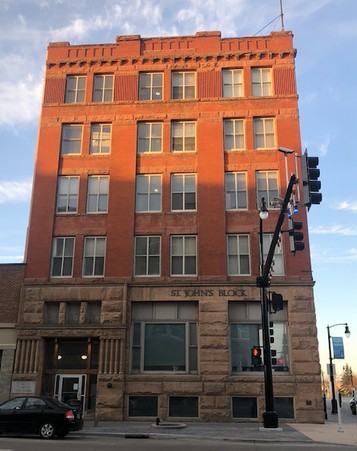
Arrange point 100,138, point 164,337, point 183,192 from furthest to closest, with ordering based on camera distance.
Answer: point 100,138 → point 183,192 → point 164,337

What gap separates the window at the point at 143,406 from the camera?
24281mm

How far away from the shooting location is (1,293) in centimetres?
2661

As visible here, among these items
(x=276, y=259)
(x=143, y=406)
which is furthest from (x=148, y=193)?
(x=143, y=406)

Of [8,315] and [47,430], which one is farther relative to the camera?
[8,315]

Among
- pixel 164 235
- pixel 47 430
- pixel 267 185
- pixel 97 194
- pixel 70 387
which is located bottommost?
pixel 47 430

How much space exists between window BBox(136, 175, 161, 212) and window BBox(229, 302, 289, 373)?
7.46 m

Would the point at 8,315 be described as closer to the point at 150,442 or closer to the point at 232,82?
the point at 150,442

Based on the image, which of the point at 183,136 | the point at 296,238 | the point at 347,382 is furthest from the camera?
the point at 347,382

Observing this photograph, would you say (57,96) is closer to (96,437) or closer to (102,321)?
(102,321)

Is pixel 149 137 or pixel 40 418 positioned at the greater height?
pixel 149 137

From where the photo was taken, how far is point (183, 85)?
30.4 m

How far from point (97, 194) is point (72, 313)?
7.25 m

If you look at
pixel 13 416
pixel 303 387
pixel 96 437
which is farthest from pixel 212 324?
pixel 13 416

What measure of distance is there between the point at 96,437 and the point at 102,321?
8265mm
